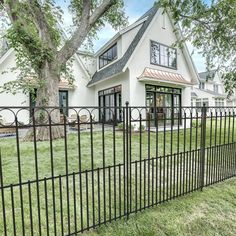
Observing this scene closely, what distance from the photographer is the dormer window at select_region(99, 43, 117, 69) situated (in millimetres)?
14859

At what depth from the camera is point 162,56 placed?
47.4 ft

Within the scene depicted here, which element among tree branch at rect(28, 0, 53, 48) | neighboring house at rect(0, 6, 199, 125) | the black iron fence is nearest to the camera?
the black iron fence

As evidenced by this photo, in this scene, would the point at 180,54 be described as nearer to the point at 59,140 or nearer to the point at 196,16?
the point at 196,16

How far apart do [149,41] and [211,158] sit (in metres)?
10.2

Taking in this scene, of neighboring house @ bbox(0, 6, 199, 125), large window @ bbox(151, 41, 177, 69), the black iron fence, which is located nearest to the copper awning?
neighboring house @ bbox(0, 6, 199, 125)

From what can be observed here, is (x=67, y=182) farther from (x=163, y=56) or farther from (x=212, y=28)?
(x=163, y=56)

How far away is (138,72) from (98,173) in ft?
→ 34.3

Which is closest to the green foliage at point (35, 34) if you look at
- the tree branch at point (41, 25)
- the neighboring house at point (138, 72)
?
the tree branch at point (41, 25)

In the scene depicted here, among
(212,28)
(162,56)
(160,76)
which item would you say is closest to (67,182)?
(212,28)

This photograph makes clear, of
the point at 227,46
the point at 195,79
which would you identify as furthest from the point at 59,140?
the point at 195,79

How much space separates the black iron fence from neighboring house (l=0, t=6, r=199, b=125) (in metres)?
5.37

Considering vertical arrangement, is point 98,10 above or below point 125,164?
above

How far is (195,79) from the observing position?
643 inches

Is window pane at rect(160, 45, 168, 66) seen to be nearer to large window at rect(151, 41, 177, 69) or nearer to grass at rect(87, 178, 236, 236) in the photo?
large window at rect(151, 41, 177, 69)
